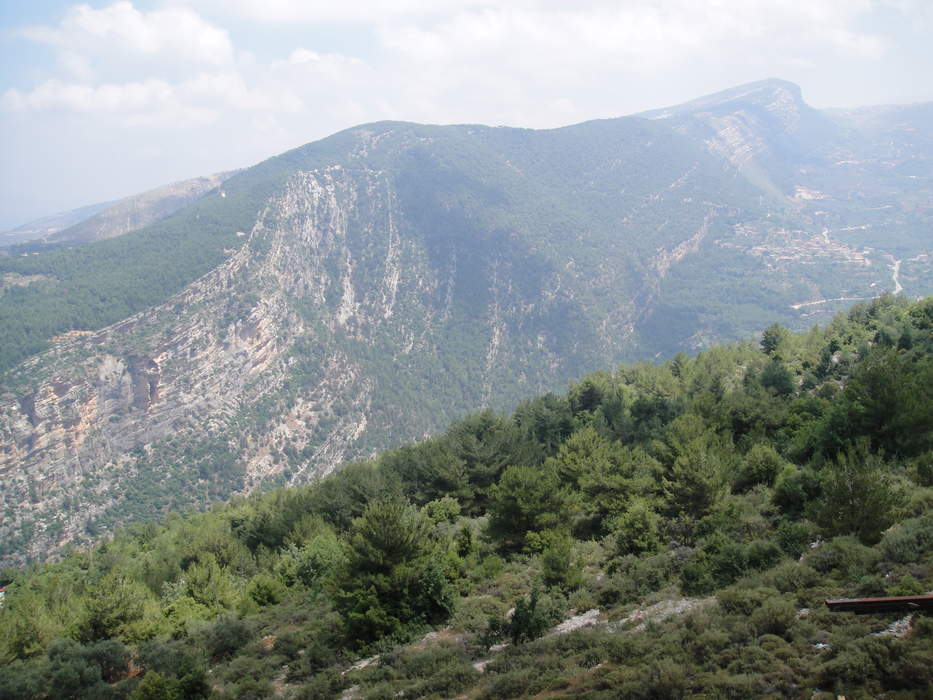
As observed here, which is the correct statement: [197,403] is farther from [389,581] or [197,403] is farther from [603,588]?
[603,588]

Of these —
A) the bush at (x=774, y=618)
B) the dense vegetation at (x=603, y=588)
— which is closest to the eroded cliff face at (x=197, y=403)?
the dense vegetation at (x=603, y=588)

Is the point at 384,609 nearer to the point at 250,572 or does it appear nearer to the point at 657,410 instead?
the point at 250,572

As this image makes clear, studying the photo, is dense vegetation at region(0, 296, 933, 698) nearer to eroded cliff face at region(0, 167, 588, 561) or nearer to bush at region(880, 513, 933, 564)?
bush at region(880, 513, 933, 564)

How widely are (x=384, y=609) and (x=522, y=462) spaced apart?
28.5 metres

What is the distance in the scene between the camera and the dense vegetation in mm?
13898

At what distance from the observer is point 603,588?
72.9ft

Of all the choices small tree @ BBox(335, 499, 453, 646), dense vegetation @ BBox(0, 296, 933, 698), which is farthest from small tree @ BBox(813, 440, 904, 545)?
small tree @ BBox(335, 499, 453, 646)

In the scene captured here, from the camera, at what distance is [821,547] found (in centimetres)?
1798

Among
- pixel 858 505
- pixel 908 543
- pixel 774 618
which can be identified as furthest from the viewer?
pixel 858 505

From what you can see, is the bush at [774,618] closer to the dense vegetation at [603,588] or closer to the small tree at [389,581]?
the dense vegetation at [603,588]

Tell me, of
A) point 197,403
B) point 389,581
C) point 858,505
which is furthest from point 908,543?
point 197,403

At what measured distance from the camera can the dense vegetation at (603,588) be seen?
13898mm

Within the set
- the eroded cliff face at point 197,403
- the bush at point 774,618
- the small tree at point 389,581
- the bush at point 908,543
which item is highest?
the bush at point 908,543

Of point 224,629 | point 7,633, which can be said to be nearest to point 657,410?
point 224,629
